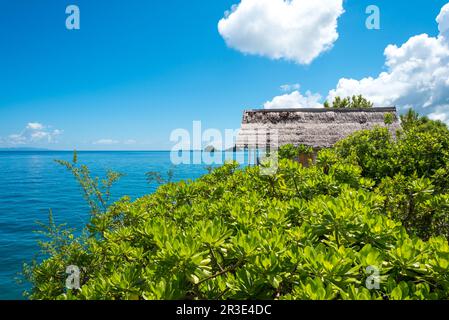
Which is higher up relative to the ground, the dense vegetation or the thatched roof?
the thatched roof

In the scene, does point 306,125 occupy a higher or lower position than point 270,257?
higher

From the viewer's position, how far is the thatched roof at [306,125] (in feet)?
40.4

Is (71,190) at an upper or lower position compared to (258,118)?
lower

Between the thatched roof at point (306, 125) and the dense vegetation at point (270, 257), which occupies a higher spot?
the thatched roof at point (306, 125)

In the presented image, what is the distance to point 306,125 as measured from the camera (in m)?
13.2

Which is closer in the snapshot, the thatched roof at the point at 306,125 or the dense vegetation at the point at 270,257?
the dense vegetation at the point at 270,257

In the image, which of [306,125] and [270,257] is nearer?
[270,257]

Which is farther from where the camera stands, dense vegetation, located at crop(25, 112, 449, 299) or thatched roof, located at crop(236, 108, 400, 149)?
thatched roof, located at crop(236, 108, 400, 149)

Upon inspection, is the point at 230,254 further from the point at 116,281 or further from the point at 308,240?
the point at 116,281

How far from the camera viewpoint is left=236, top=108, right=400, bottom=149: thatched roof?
12.3 metres
